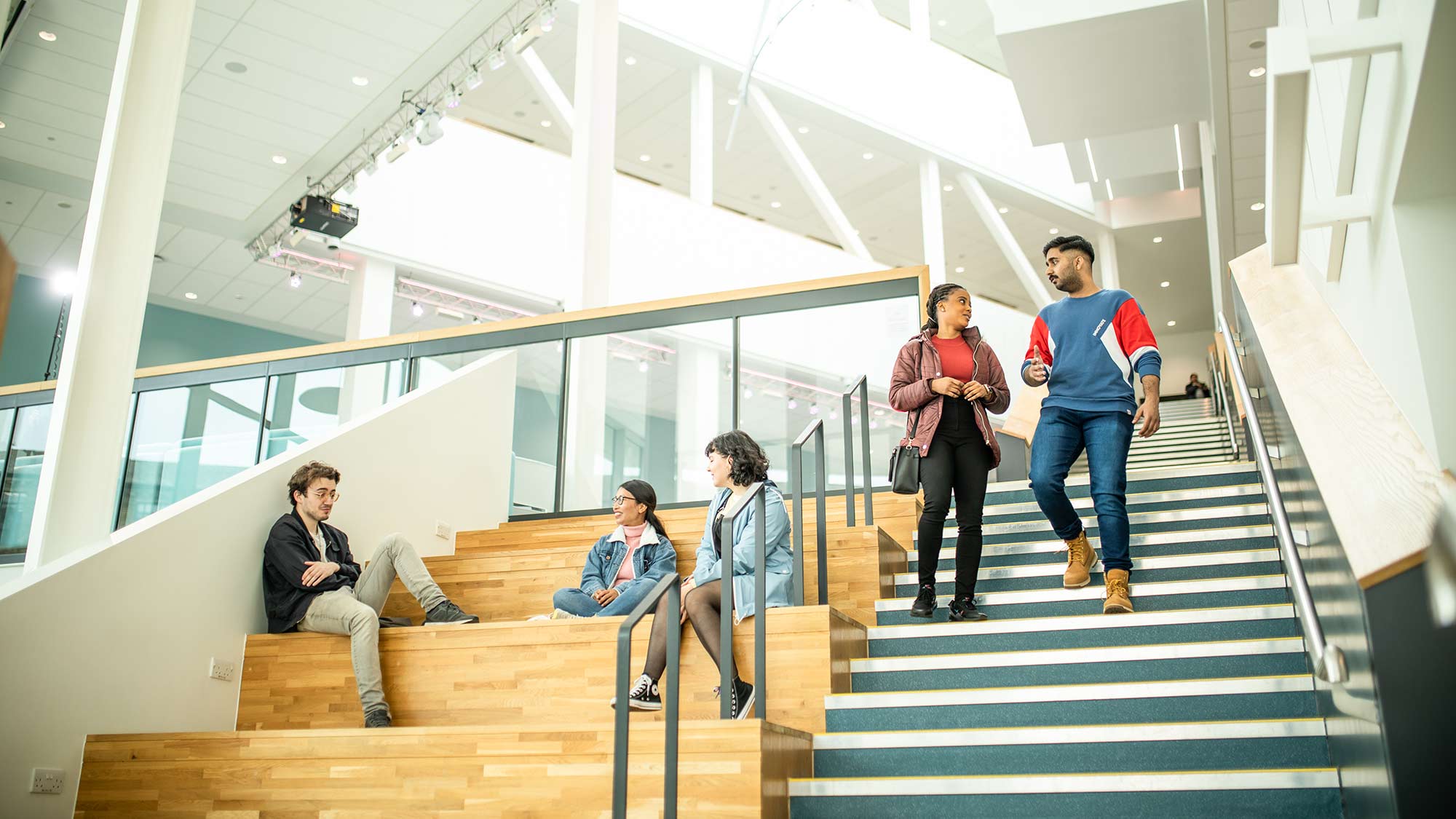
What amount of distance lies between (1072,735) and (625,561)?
2.32 meters

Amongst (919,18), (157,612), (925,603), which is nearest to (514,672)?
(157,612)

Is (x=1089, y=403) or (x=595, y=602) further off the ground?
(x=1089, y=403)

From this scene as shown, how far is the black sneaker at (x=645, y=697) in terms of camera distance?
402 centimetres

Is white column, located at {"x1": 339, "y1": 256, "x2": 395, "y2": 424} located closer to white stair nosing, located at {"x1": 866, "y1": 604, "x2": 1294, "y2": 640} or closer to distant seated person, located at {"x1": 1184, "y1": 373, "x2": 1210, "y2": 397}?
white stair nosing, located at {"x1": 866, "y1": 604, "x2": 1294, "y2": 640}

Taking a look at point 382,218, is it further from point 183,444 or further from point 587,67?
point 183,444

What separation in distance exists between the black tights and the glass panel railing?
3.74 meters

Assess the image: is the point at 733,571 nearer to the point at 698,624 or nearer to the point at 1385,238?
the point at 698,624

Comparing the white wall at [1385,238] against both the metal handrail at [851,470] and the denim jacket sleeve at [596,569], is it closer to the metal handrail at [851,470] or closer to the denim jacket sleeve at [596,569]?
the metal handrail at [851,470]

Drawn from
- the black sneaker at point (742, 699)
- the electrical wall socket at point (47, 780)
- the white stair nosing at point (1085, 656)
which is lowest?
the electrical wall socket at point (47, 780)

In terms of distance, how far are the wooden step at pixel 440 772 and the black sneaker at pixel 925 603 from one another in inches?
36.2

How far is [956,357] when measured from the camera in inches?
188

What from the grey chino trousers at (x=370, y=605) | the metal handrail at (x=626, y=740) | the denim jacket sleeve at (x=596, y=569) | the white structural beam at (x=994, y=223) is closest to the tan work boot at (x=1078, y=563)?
the metal handrail at (x=626, y=740)

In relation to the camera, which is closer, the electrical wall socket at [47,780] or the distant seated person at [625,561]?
the electrical wall socket at [47,780]

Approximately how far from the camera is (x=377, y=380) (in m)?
7.54
